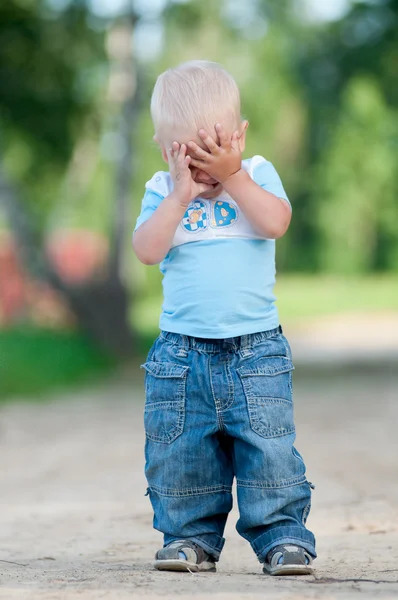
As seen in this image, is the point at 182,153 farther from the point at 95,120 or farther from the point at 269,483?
the point at 95,120

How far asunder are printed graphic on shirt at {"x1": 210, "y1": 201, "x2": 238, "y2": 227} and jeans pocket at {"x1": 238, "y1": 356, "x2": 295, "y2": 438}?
17.2 inches

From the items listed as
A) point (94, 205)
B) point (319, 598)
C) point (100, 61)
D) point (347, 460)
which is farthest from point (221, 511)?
point (94, 205)

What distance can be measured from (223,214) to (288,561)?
108 cm

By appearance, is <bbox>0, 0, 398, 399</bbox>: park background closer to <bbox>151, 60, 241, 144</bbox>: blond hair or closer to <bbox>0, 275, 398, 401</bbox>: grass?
<bbox>0, 275, 398, 401</bbox>: grass

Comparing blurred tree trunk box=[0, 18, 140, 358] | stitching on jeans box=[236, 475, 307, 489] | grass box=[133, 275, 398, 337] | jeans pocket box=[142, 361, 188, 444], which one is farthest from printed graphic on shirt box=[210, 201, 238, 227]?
grass box=[133, 275, 398, 337]

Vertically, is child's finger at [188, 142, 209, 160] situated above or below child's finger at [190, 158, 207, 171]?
above

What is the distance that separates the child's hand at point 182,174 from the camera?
3.31 meters

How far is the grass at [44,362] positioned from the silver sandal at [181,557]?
633 centimetres

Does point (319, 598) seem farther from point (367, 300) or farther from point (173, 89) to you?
point (367, 300)

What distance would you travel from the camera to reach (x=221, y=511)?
11.4 ft

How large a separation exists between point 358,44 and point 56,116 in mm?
3564

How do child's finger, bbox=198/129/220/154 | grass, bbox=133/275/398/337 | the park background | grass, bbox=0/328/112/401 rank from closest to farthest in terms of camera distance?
child's finger, bbox=198/129/220/154
grass, bbox=0/328/112/401
the park background
grass, bbox=133/275/398/337

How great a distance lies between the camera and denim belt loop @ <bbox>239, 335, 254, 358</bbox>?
3390 mm

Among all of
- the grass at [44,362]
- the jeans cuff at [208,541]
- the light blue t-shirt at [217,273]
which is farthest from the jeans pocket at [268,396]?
the grass at [44,362]
